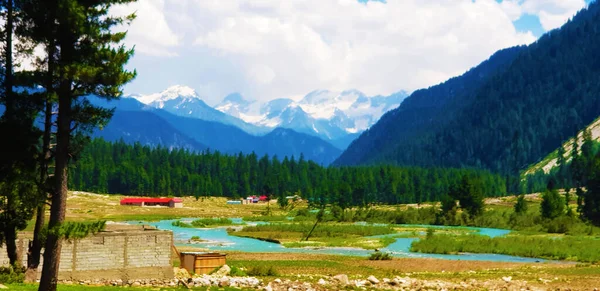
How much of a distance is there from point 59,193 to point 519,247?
218 feet

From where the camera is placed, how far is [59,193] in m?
25.6

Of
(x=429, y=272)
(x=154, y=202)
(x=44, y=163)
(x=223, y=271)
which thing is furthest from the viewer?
(x=154, y=202)

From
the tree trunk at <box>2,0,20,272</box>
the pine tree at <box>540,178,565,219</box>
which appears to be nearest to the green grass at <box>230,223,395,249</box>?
the pine tree at <box>540,178,565,219</box>

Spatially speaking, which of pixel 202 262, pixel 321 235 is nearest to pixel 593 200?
pixel 321 235

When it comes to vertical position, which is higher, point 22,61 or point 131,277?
point 22,61

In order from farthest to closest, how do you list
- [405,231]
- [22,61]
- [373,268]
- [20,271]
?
[405,231]
[373,268]
[20,271]
[22,61]

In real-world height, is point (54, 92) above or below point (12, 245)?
above

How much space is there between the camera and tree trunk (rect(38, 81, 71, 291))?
25.5 metres

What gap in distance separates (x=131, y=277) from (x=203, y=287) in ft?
21.6

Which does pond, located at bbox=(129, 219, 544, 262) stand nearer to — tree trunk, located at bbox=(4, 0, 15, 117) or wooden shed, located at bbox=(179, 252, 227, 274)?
wooden shed, located at bbox=(179, 252, 227, 274)

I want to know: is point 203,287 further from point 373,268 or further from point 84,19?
point 373,268

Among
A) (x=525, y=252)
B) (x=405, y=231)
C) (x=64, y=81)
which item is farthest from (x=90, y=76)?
(x=405, y=231)

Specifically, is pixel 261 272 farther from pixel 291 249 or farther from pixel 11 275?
pixel 291 249

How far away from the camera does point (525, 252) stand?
75.0 m
